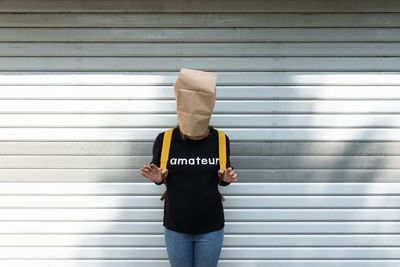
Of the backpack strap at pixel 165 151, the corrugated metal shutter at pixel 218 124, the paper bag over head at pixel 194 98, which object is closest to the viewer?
the paper bag over head at pixel 194 98

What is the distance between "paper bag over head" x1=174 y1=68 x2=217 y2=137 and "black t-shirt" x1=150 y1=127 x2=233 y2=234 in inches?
8.0

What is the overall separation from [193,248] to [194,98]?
1.21 metres

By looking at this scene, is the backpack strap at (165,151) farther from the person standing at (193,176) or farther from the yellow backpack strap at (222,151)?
the yellow backpack strap at (222,151)

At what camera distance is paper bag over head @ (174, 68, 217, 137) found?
6.57 feet

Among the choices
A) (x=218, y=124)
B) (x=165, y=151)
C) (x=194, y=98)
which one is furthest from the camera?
(x=218, y=124)

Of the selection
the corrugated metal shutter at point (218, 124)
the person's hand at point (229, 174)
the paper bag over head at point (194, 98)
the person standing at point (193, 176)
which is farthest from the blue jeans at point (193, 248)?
the paper bag over head at point (194, 98)

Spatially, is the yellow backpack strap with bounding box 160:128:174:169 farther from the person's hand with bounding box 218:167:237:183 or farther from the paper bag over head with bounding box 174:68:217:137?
the person's hand with bounding box 218:167:237:183

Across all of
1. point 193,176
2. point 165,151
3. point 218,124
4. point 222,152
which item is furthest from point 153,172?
point 218,124

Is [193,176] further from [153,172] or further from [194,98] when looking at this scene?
[194,98]

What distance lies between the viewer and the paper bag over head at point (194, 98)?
6.57ft

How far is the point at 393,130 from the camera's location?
2830 millimetres

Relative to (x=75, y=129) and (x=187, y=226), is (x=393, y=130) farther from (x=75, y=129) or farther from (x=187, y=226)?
(x=75, y=129)

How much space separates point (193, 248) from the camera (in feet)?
7.29

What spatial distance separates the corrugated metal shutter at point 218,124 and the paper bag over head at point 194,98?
0.81 m
